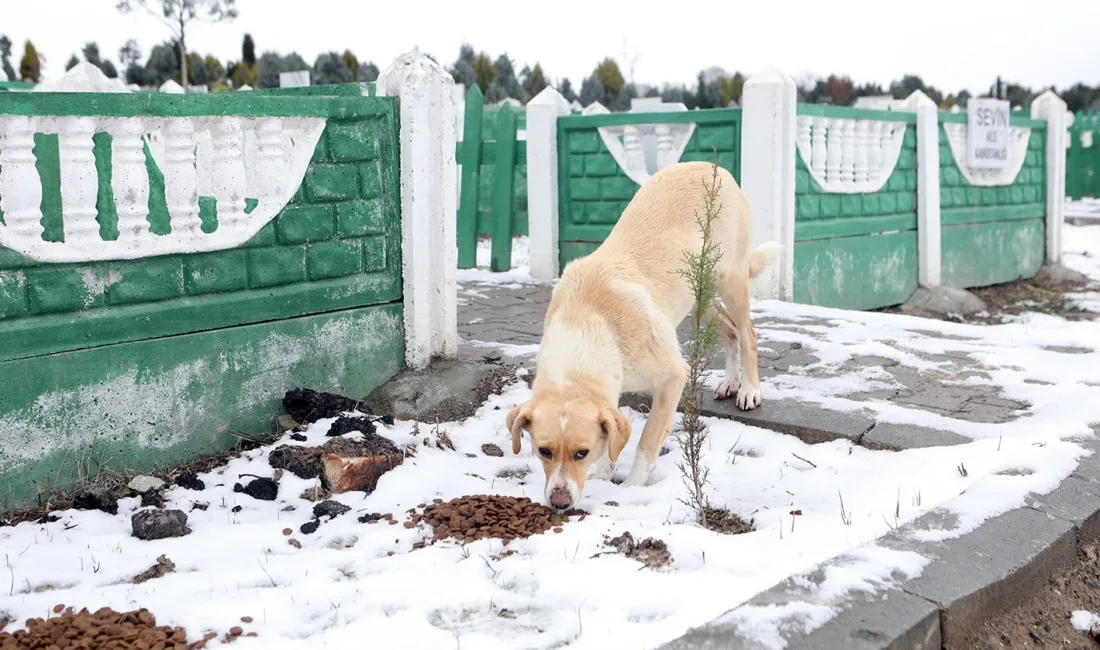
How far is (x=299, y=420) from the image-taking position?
4.71 metres

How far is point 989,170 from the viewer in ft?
37.9

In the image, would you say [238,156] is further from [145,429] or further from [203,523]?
[203,523]

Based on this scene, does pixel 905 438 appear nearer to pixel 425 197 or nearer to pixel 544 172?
pixel 425 197

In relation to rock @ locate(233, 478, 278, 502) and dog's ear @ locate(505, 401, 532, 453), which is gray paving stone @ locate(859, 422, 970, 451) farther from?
rock @ locate(233, 478, 278, 502)

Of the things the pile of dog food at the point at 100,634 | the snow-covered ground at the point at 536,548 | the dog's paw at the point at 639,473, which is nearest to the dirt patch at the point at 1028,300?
the snow-covered ground at the point at 536,548

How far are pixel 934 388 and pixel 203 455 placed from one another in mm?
3798

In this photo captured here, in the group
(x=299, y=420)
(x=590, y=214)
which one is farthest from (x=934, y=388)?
(x=590, y=214)

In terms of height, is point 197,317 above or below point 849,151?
below

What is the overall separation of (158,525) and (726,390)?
117 inches

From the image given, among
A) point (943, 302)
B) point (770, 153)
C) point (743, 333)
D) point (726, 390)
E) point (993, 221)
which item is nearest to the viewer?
point (743, 333)

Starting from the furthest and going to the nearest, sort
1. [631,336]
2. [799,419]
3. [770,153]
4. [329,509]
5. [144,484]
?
[770,153] < [799,419] < [631,336] < [144,484] < [329,509]

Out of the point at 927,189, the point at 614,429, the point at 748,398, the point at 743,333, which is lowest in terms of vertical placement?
the point at 748,398

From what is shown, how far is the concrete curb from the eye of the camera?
7.92 ft

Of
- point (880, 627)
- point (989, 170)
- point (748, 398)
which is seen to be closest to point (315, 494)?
point (748, 398)
